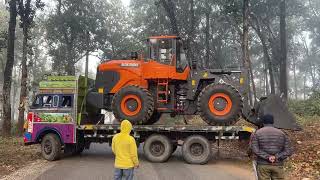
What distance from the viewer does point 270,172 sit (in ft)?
27.6

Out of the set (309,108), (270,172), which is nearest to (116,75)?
(270,172)

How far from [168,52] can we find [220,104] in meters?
2.84

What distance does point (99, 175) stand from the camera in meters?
13.0

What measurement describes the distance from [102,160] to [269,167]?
9216 mm

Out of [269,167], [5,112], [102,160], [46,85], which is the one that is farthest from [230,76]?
[5,112]

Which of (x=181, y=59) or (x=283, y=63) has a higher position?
(x=283, y=63)

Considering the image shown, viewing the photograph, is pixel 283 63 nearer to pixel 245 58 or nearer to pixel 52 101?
pixel 245 58

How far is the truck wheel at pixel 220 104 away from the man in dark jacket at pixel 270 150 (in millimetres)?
7228

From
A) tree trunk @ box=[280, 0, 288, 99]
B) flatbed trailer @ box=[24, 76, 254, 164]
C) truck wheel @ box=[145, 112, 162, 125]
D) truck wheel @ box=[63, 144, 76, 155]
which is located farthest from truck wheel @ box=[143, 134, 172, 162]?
tree trunk @ box=[280, 0, 288, 99]

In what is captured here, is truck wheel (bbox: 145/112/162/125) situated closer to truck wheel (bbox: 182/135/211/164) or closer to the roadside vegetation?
truck wheel (bbox: 182/135/211/164)

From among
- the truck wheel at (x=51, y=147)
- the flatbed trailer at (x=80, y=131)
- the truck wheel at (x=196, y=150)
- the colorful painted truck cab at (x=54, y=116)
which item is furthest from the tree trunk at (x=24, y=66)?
the truck wheel at (x=196, y=150)

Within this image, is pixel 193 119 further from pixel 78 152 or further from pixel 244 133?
pixel 244 133

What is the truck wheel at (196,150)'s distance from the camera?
15.2m

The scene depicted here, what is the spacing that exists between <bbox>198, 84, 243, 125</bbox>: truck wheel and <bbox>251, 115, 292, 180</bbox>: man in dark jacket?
7.23 metres
